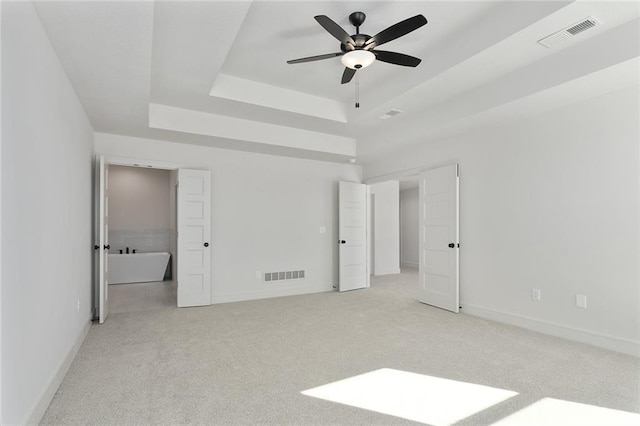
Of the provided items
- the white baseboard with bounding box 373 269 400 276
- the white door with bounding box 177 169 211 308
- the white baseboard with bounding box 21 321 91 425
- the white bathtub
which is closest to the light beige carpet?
the white baseboard with bounding box 21 321 91 425

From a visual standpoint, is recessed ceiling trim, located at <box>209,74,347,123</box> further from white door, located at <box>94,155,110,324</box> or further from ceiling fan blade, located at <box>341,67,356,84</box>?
white door, located at <box>94,155,110,324</box>

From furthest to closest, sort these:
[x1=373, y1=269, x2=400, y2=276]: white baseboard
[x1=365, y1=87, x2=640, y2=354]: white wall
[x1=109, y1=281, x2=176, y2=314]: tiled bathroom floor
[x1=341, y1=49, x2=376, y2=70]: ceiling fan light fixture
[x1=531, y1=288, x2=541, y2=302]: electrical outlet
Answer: [x1=373, y1=269, x2=400, y2=276]: white baseboard → [x1=109, y1=281, x2=176, y2=314]: tiled bathroom floor → [x1=531, y1=288, x2=541, y2=302]: electrical outlet → [x1=365, y1=87, x2=640, y2=354]: white wall → [x1=341, y1=49, x2=376, y2=70]: ceiling fan light fixture

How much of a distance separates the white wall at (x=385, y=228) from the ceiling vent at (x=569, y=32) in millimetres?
5857

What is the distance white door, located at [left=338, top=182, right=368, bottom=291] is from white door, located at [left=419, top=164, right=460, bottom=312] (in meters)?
1.53

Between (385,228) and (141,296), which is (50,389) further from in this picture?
(385,228)

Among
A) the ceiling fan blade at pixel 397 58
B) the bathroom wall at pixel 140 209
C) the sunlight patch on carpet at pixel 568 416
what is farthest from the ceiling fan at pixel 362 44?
the bathroom wall at pixel 140 209

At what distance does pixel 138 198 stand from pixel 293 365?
23.6ft

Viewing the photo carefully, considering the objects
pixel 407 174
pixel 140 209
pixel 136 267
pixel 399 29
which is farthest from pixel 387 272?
pixel 399 29

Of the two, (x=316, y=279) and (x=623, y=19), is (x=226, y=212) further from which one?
(x=623, y=19)

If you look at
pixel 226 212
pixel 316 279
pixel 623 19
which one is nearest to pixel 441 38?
pixel 623 19

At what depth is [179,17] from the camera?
9.02 ft

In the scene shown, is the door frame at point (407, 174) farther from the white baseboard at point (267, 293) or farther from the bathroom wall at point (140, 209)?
the bathroom wall at point (140, 209)

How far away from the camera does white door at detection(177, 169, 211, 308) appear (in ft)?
17.9

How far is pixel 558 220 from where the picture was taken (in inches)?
156
